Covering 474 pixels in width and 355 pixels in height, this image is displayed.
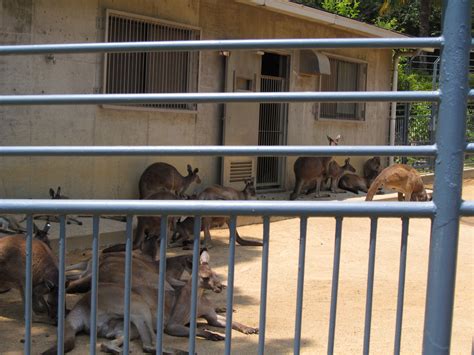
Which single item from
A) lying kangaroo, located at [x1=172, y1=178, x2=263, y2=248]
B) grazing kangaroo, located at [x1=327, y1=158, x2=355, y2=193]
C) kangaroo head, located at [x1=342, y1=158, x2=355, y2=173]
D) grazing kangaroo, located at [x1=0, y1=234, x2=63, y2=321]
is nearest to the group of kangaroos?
grazing kangaroo, located at [x1=0, y1=234, x2=63, y2=321]

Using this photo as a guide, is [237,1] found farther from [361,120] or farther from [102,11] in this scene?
[361,120]

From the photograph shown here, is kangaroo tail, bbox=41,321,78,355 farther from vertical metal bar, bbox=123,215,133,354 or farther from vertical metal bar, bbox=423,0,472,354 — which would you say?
vertical metal bar, bbox=423,0,472,354

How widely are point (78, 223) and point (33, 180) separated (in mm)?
1197

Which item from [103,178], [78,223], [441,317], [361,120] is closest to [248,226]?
[103,178]

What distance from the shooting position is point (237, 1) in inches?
487

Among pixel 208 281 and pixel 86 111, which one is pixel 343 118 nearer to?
pixel 86 111

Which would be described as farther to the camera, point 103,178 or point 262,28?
point 262,28

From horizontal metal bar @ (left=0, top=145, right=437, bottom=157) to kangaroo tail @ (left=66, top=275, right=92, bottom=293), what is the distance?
3788 mm

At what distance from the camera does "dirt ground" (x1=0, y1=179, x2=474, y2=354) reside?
5.62 meters

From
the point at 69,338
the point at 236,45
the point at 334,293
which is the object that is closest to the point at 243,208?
the point at 334,293

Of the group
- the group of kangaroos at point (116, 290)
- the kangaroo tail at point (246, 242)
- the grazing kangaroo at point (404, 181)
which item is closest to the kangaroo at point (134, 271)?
the group of kangaroos at point (116, 290)

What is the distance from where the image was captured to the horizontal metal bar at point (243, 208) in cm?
254

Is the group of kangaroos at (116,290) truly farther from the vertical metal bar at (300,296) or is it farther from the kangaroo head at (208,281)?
→ the vertical metal bar at (300,296)

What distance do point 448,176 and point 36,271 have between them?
13.7 ft
